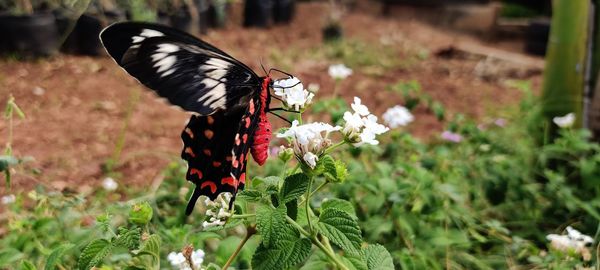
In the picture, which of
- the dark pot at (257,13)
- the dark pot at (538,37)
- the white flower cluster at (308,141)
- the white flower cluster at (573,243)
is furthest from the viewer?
the dark pot at (257,13)

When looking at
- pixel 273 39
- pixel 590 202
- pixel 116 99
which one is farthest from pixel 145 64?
pixel 273 39

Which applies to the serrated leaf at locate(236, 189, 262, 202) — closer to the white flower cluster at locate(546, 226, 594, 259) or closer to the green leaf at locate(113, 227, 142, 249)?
the green leaf at locate(113, 227, 142, 249)

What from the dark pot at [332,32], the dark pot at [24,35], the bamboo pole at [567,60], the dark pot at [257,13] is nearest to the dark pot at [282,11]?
the dark pot at [257,13]

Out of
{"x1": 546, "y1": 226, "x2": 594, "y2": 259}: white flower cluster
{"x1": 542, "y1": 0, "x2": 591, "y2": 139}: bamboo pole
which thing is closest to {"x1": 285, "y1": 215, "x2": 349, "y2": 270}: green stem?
{"x1": 546, "y1": 226, "x2": 594, "y2": 259}: white flower cluster

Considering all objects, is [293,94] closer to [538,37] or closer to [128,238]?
[128,238]

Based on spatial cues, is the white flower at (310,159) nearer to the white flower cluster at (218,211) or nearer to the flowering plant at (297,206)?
the flowering plant at (297,206)
